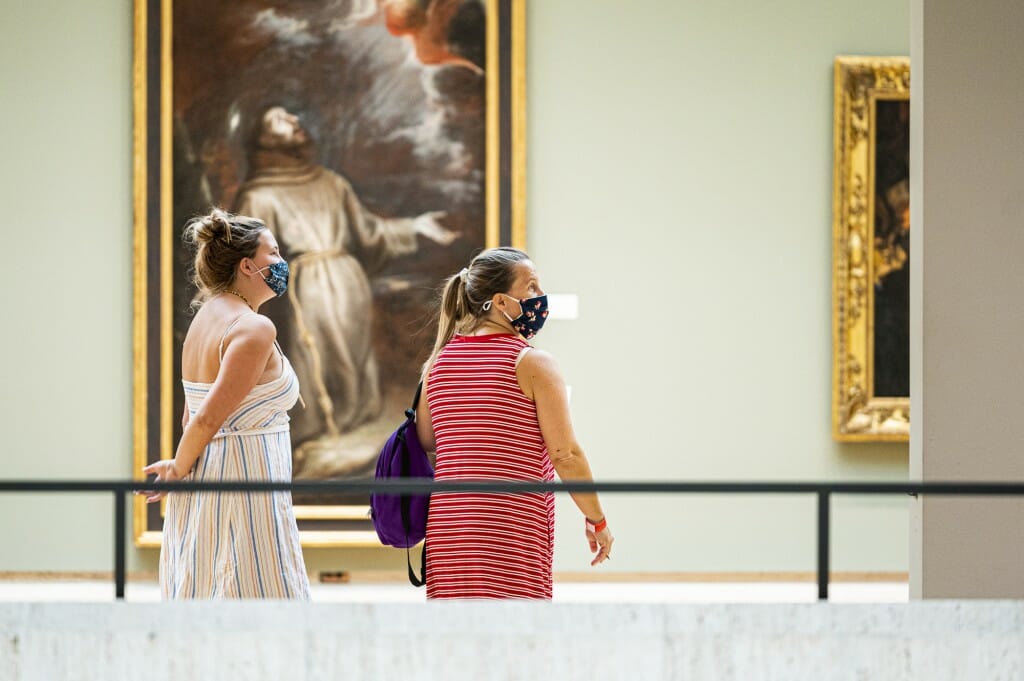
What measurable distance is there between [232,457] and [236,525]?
0.24m

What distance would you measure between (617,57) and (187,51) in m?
2.84

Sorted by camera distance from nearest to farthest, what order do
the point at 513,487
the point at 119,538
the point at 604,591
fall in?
the point at 513,487
the point at 119,538
the point at 604,591

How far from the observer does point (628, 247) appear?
7.61 m

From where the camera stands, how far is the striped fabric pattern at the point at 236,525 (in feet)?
13.1

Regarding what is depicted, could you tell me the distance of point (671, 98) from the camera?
7.59m

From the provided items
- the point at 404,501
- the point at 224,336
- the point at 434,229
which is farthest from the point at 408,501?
the point at 434,229

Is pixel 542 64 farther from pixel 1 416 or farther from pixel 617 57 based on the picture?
pixel 1 416

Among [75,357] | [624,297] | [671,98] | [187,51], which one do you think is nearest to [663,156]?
[671,98]

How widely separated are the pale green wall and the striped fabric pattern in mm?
3620

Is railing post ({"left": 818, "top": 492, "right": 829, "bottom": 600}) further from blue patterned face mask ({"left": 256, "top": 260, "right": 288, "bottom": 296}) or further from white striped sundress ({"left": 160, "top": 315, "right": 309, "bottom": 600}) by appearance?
blue patterned face mask ({"left": 256, "top": 260, "right": 288, "bottom": 296})

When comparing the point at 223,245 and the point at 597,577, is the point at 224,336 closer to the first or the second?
the point at 223,245

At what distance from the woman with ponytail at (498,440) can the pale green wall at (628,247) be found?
386 centimetres

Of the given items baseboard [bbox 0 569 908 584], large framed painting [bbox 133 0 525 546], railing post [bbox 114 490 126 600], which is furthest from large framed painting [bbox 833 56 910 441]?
railing post [bbox 114 490 126 600]

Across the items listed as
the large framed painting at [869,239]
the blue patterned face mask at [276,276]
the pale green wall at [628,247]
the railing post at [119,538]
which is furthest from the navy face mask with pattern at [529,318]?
the large framed painting at [869,239]
